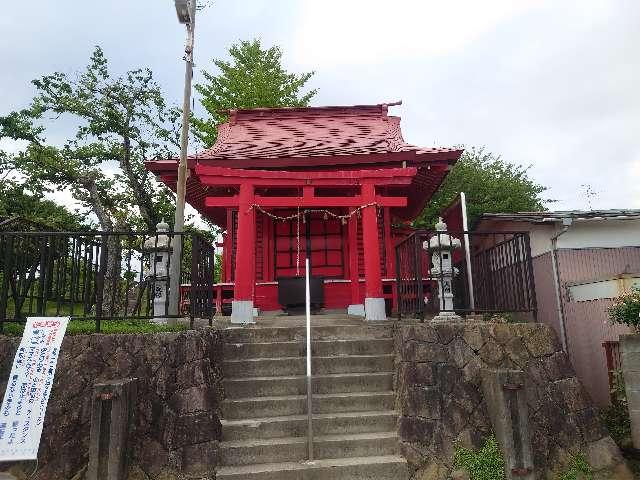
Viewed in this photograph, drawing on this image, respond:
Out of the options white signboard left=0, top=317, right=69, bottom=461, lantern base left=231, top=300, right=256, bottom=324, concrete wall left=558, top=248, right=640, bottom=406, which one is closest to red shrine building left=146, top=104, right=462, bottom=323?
lantern base left=231, top=300, right=256, bottom=324

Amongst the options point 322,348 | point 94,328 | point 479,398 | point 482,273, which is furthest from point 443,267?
point 94,328

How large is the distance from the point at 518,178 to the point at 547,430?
19.9 metres

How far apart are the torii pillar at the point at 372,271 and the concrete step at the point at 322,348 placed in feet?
3.89

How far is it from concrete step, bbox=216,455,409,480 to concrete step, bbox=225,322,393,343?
192 centimetres

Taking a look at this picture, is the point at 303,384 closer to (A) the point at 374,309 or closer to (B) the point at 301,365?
(B) the point at 301,365

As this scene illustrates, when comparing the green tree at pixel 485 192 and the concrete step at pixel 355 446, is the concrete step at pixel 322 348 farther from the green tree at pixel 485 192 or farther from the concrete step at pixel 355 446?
the green tree at pixel 485 192

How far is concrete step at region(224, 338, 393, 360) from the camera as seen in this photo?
6.13m

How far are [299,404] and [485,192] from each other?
17657 mm

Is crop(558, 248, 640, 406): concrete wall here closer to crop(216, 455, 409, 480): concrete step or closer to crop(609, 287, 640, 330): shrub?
crop(609, 287, 640, 330): shrub

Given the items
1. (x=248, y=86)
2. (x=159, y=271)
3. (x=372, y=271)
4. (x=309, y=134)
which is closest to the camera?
(x=159, y=271)

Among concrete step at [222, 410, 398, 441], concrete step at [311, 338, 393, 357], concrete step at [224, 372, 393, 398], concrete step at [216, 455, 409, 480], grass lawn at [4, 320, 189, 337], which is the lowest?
concrete step at [216, 455, 409, 480]

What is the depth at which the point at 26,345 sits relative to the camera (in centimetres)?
460

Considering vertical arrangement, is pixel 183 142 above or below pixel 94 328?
above

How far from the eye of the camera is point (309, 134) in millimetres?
11320
